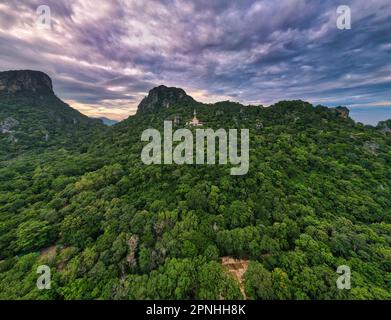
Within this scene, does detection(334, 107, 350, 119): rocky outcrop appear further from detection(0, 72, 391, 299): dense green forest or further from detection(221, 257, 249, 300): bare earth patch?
detection(221, 257, 249, 300): bare earth patch

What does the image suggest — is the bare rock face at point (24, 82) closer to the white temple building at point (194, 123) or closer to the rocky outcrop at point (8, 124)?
the rocky outcrop at point (8, 124)

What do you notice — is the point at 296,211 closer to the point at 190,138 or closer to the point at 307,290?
the point at 307,290

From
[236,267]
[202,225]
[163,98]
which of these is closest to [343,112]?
[202,225]

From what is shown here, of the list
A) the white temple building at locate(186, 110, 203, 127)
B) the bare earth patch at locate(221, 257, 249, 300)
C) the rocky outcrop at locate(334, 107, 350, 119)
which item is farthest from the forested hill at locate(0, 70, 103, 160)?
the rocky outcrop at locate(334, 107, 350, 119)

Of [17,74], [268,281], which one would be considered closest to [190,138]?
[268,281]

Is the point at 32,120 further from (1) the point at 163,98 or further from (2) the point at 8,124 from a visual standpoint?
(1) the point at 163,98
